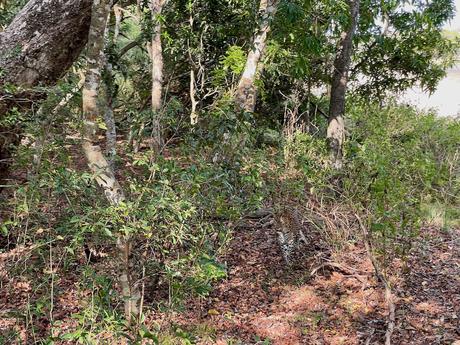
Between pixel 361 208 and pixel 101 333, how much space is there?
2884mm

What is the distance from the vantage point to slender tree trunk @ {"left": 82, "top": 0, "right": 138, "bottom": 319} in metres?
2.62

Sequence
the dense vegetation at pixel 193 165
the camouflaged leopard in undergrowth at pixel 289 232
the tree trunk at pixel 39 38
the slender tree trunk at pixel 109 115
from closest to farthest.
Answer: the dense vegetation at pixel 193 165 < the tree trunk at pixel 39 38 < the camouflaged leopard in undergrowth at pixel 289 232 < the slender tree trunk at pixel 109 115

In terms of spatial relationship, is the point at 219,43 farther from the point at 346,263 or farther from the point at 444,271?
the point at 444,271

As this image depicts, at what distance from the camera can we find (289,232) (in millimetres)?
5441

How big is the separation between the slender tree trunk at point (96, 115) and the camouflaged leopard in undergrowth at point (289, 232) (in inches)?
114

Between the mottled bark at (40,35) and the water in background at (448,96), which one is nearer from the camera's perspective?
the mottled bark at (40,35)

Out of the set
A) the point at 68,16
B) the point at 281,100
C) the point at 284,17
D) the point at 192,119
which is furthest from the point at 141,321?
the point at 281,100

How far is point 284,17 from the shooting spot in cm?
523

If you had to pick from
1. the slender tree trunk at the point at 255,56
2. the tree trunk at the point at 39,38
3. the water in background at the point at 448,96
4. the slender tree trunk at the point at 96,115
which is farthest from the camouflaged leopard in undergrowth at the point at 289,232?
the water in background at the point at 448,96

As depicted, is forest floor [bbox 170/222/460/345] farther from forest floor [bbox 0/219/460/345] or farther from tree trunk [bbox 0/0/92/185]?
tree trunk [bbox 0/0/92/185]

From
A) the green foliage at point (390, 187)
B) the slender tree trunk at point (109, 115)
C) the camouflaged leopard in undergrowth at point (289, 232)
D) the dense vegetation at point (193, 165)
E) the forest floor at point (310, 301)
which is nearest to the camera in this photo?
the dense vegetation at point (193, 165)

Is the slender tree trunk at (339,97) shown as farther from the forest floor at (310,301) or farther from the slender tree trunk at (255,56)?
the slender tree trunk at (255,56)

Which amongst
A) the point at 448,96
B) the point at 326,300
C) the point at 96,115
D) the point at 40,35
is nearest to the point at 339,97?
the point at 326,300

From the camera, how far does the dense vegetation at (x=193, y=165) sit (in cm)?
260
